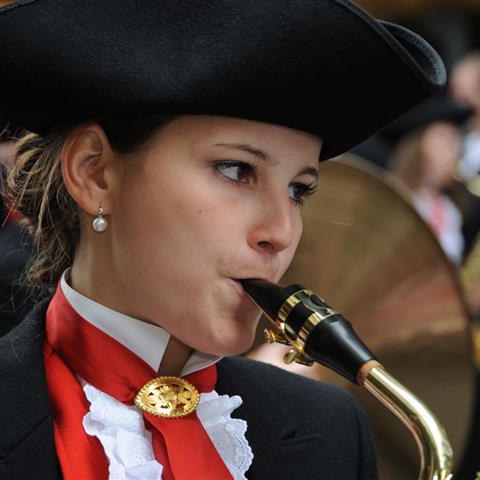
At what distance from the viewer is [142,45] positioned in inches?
57.6

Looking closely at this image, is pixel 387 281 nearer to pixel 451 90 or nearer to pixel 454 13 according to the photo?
pixel 451 90

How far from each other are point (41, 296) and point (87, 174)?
0.49 meters

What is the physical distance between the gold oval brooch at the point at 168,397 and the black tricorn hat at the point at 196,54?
16.0 inches

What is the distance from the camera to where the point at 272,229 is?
1512 millimetres

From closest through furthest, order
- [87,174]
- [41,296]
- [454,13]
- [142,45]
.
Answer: [142,45], [87,174], [41,296], [454,13]

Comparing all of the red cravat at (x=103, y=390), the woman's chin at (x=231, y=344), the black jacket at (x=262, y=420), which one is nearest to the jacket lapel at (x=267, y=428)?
the black jacket at (x=262, y=420)

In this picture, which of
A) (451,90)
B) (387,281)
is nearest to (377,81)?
(387,281)

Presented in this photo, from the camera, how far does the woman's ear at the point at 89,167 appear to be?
5.22ft

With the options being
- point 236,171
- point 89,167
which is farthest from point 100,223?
point 236,171

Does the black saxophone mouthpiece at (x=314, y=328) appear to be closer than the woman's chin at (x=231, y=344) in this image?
Yes

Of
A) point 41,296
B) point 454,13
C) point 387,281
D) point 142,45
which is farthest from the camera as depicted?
point 454,13

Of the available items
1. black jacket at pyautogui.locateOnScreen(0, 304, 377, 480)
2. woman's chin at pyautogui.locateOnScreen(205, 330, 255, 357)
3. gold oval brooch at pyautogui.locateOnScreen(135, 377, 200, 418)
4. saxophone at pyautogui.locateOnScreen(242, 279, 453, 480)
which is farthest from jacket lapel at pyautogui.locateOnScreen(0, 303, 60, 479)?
saxophone at pyautogui.locateOnScreen(242, 279, 453, 480)

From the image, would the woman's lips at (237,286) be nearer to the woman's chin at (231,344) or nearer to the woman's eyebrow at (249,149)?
the woman's chin at (231,344)

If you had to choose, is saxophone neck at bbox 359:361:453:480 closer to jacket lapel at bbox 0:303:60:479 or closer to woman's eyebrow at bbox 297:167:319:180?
woman's eyebrow at bbox 297:167:319:180
